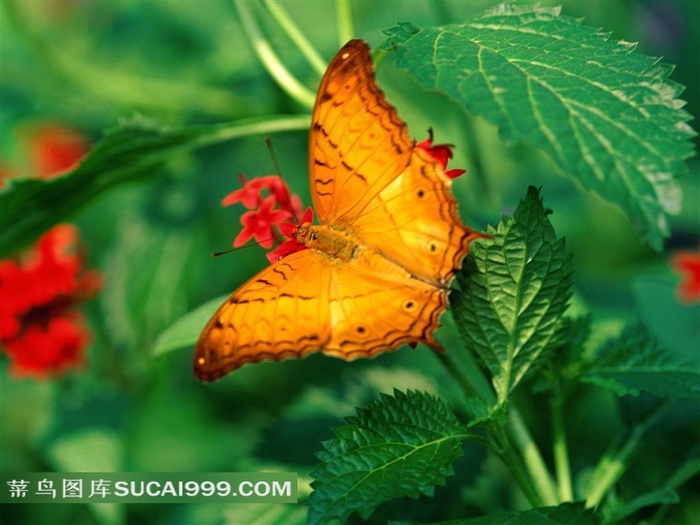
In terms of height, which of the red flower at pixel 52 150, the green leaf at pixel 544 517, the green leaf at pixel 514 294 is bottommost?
the green leaf at pixel 544 517

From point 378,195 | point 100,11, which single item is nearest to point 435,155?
point 378,195

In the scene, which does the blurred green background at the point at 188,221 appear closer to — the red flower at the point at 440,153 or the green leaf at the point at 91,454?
the green leaf at the point at 91,454

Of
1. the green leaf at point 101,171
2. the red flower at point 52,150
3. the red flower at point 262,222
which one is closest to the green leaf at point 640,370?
the red flower at point 262,222

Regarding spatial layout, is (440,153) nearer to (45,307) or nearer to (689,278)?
(689,278)

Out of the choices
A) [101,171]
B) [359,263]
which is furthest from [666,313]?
[101,171]

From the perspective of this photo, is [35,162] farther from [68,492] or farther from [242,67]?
[68,492]

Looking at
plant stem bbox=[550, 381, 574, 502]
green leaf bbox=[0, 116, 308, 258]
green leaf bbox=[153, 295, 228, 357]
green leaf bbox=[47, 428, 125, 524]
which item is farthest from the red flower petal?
plant stem bbox=[550, 381, 574, 502]
